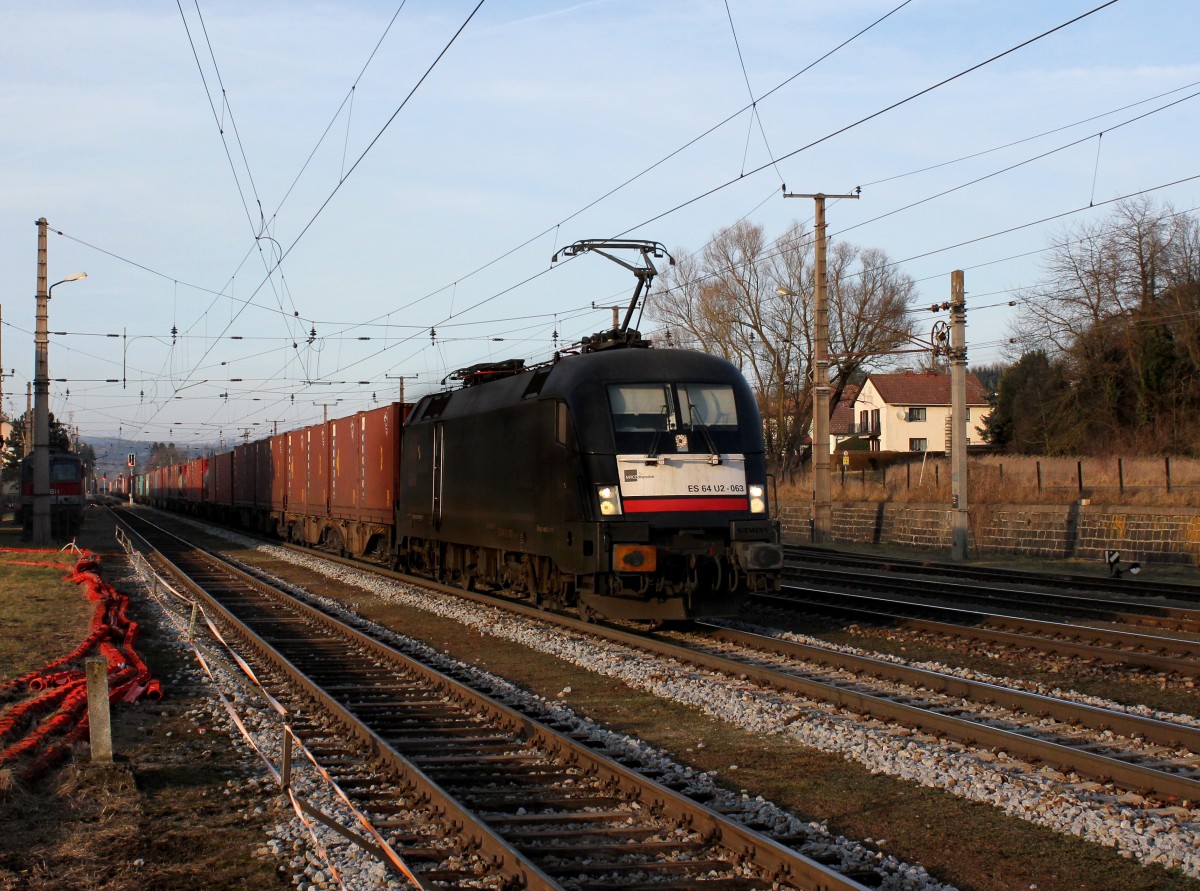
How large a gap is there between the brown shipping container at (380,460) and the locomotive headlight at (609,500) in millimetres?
9961

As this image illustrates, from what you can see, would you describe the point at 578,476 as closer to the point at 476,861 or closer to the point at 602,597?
the point at 602,597

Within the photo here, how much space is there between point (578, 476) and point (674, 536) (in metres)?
1.27

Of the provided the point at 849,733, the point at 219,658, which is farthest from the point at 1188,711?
the point at 219,658

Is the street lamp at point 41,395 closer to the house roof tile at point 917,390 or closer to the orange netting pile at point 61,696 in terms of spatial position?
the orange netting pile at point 61,696

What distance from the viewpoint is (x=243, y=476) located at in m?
43.6

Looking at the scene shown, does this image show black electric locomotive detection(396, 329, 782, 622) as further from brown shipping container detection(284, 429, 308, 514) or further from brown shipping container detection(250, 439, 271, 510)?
brown shipping container detection(250, 439, 271, 510)

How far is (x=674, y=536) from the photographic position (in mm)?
12914

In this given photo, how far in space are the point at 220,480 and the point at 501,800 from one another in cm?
4624

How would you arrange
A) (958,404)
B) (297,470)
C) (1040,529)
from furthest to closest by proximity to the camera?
(297,470) → (1040,529) → (958,404)

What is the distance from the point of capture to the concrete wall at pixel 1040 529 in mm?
23906

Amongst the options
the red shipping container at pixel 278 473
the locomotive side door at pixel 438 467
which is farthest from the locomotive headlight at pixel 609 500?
the red shipping container at pixel 278 473

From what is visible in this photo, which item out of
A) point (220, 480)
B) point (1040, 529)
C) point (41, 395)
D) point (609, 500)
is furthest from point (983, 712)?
point (220, 480)

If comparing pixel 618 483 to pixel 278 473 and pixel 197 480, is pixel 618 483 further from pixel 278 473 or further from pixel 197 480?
pixel 197 480

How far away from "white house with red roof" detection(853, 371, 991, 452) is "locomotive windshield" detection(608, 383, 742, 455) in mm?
61126
